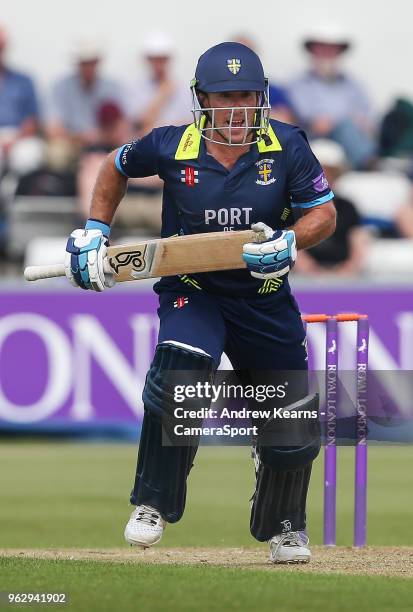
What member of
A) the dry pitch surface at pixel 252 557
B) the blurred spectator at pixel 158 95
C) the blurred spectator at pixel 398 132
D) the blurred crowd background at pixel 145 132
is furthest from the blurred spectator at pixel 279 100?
the dry pitch surface at pixel 252 557

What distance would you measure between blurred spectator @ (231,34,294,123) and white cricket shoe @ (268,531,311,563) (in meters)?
7.06

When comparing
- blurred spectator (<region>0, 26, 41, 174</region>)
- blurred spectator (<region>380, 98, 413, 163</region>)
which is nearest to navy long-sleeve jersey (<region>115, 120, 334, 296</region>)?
blurred spectator (<region>0, 26, 41, 174</region>)

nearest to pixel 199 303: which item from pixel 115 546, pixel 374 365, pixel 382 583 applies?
pixel 382 583

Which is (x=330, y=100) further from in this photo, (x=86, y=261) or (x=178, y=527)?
(x=86, y=261)

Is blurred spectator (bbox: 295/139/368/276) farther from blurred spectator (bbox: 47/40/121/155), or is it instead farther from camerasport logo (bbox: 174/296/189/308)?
camerasport logo (bbox: 174/296/189/308)

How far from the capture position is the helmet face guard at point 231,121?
5977 millimetres

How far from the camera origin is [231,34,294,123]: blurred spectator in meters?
13.0

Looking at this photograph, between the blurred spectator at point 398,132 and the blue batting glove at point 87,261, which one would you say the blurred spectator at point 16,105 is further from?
the blue batting glove at point 87,261

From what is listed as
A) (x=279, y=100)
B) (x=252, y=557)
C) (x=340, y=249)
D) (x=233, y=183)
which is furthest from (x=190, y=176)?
(x=279, y=100)

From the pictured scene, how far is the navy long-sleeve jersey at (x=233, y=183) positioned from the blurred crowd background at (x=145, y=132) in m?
5.57

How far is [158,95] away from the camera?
43.4ft

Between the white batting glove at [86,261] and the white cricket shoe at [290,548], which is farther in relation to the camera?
the white cricket shoe at [290,548]

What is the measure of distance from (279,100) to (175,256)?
24.3 feet

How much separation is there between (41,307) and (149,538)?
532cm
